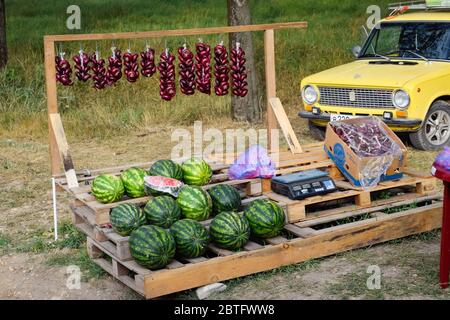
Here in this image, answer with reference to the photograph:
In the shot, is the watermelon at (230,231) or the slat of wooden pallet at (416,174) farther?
the slat of wooden pallet at (416,174)

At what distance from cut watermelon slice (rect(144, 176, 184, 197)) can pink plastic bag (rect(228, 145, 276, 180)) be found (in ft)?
2.16

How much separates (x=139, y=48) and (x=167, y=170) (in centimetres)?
914

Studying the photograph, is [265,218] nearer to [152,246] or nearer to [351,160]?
[152,246]

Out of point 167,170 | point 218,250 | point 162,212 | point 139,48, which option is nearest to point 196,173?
point 167,170

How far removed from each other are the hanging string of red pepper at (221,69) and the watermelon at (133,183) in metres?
2.10

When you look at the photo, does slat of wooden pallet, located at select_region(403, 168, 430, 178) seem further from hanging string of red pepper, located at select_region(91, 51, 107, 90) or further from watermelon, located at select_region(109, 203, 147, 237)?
hanging string of red pepper, located at select_region(91, 51, 107, 90)

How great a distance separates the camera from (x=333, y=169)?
7.71 m

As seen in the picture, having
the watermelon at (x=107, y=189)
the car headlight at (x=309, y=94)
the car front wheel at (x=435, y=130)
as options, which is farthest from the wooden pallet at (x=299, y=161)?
the car headlight at (x=309, y=94)

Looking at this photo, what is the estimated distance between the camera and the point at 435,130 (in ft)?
35.3

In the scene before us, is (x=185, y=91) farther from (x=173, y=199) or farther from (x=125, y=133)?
(x=125, y=133)

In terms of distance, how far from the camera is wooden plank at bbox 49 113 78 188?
7371mm

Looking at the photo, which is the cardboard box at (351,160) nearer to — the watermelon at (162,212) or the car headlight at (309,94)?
the watermelon at (162,212)

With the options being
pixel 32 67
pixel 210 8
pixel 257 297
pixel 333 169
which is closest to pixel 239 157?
pixel 333 169

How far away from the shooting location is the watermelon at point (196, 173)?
23.5ft
